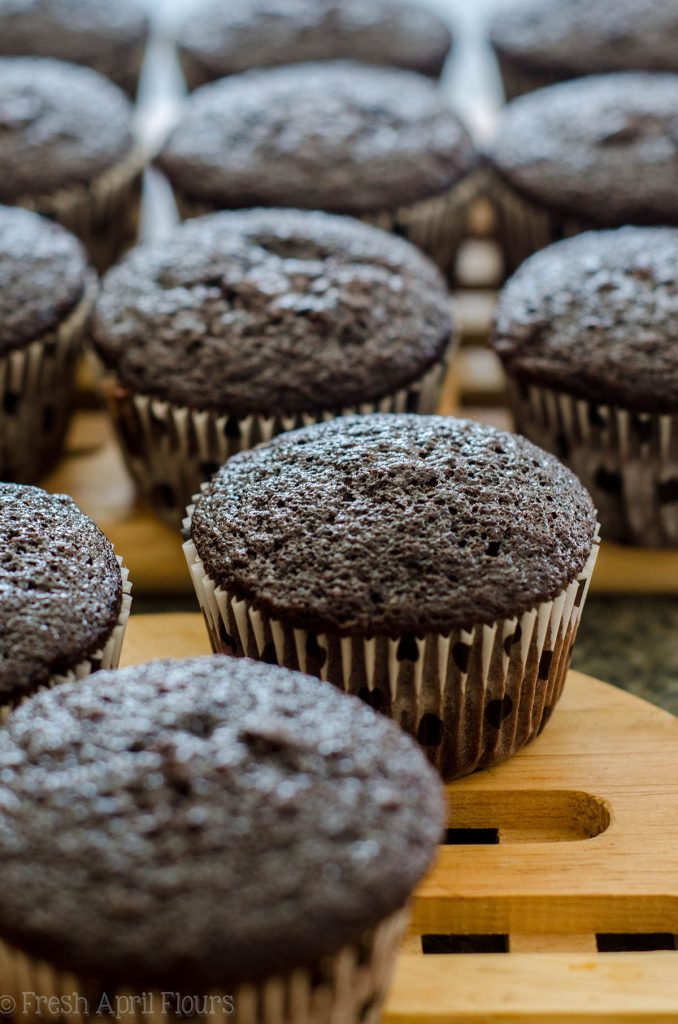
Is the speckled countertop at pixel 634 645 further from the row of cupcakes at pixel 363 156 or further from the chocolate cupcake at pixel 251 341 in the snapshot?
the row of cupcakes at pixel 363 156

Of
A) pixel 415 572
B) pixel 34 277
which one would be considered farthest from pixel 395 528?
pixel 34 277

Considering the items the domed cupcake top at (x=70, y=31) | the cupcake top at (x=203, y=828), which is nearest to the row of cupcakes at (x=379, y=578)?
the cupcake top at (x=203, y=828)

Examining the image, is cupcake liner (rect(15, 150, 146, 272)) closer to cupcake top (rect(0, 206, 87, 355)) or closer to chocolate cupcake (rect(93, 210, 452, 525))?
cupcake top (rect(0, 206, 87, 355))

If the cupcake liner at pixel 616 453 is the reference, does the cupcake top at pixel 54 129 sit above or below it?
above

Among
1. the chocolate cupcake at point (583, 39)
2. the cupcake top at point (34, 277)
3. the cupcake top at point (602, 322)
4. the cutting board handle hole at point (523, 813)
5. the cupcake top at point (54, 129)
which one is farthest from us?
the chocolate cupcake at point (583, 39)

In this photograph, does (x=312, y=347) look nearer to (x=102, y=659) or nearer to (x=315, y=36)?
(x=102, y=659)

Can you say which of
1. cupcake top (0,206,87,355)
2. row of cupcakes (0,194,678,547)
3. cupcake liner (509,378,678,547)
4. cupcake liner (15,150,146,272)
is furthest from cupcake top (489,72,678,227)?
cupcake top (0,206,87,355)

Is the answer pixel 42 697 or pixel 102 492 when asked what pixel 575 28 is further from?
pixel 42 697

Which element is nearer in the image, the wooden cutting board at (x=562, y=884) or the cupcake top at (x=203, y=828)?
the cupcake top at (x=203, y=828)
